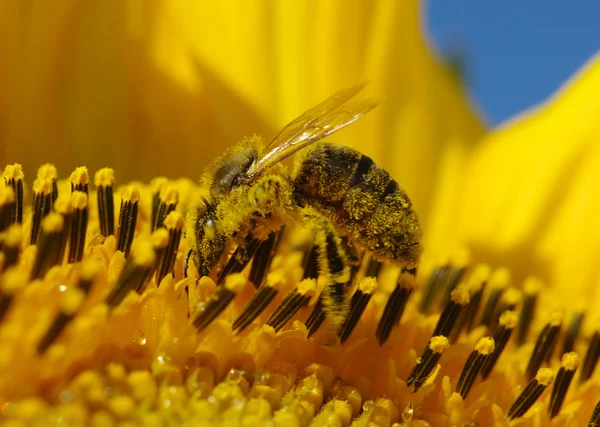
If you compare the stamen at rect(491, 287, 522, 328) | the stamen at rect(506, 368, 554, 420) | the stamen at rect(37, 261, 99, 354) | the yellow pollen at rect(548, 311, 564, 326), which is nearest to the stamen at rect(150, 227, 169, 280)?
the stamen at rect(37, 261, 99, 354)

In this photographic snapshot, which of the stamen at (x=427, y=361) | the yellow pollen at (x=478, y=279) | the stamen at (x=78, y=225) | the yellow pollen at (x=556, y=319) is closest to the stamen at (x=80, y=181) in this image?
the stamen at (x=78, y=225)

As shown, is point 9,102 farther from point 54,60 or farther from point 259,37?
point 259,37

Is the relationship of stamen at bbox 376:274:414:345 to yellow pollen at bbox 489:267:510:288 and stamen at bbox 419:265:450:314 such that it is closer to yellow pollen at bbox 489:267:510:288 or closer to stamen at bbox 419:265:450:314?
stamen at bbox 419:265:450:314

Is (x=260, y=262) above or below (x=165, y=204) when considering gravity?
below

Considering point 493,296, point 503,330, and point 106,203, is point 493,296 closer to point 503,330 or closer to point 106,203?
point 503,330

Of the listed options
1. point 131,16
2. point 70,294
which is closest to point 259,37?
point 131,16

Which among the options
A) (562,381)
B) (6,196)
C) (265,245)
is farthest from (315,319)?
(6,196)

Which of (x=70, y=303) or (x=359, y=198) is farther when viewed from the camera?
(x=359, y=198)

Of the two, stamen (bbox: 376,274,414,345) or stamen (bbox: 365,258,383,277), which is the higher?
stamen (bbox: 365,258,383,277)
